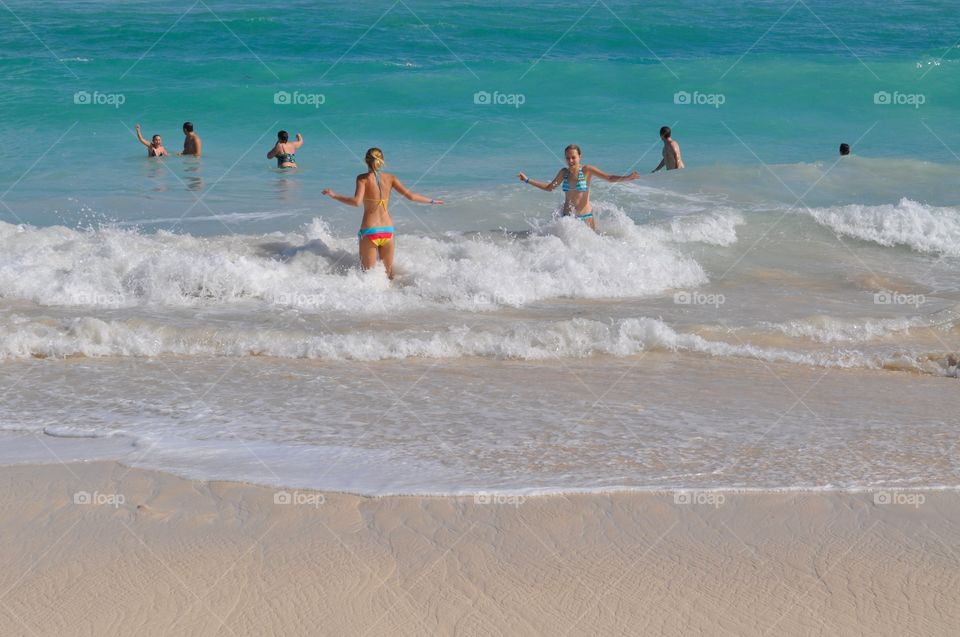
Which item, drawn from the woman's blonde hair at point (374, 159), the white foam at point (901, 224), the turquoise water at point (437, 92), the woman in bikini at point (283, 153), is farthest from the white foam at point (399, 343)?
the woman in bikini at point (283, 153)

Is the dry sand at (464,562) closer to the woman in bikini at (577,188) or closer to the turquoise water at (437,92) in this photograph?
the woman in bikini at (577,188)

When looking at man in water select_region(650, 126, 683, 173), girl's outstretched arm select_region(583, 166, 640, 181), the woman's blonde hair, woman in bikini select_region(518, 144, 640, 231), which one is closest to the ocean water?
man in water select_region(650, 126, 683, 173)

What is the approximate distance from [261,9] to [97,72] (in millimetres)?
6960

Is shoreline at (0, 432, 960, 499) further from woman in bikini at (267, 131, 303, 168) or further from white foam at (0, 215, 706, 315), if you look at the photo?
woman in bikini at (267, 131, 303, 168)

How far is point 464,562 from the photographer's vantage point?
14.4 ft

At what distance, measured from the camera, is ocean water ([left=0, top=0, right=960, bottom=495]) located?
18.9 ft

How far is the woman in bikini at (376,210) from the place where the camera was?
9.53 m

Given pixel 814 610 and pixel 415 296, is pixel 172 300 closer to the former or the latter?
pixel 415 296

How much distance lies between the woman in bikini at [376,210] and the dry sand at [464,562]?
4.86m

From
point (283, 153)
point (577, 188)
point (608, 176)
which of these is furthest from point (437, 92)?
point (608, 176)

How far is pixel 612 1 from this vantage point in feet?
103

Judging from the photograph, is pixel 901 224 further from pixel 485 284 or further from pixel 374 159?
pixel 374 159

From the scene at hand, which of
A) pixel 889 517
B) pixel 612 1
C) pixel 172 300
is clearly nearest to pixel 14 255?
pixel 172 300

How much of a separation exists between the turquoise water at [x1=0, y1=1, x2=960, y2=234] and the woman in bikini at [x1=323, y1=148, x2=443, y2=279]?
8.99ft
